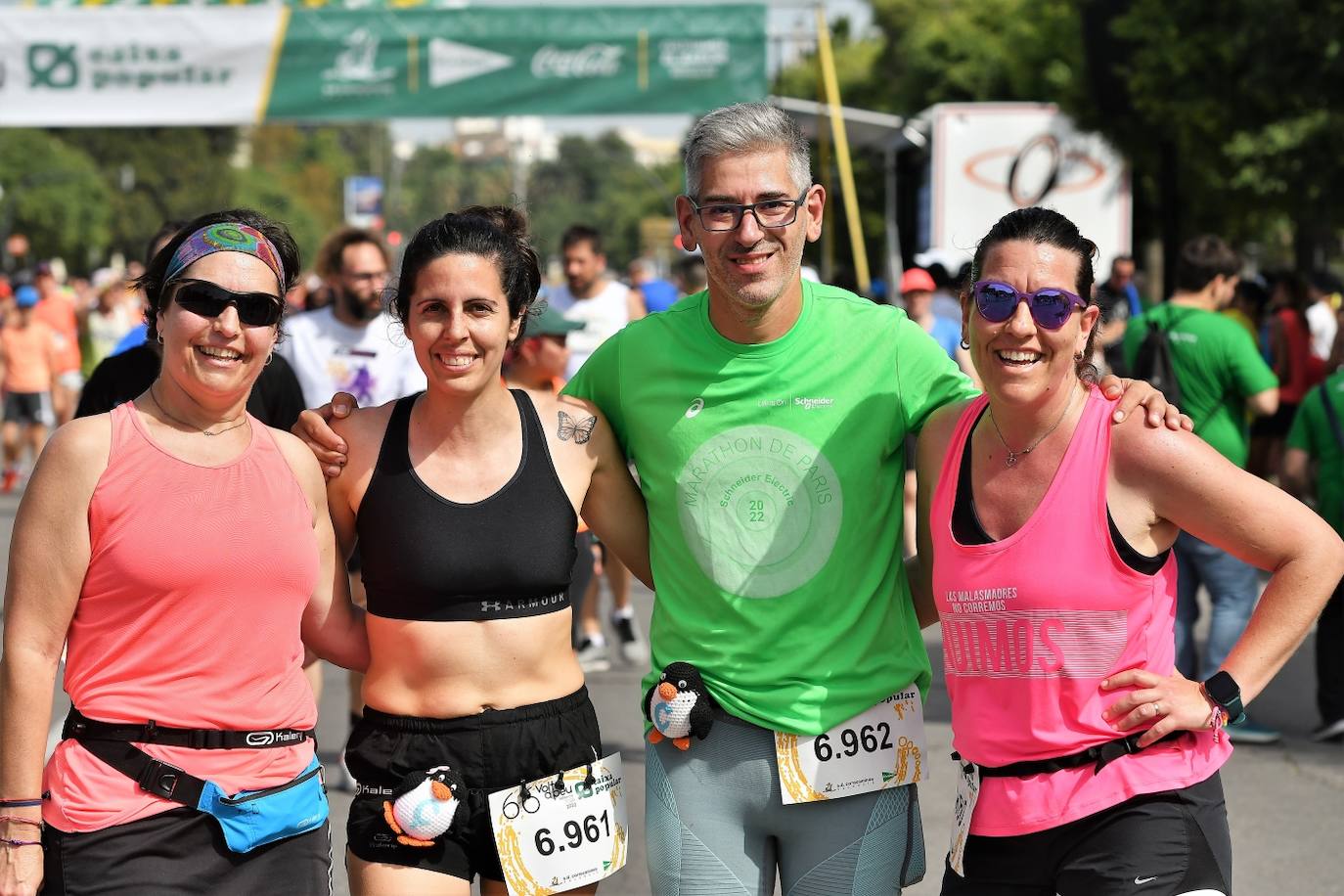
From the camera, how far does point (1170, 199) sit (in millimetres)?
17031

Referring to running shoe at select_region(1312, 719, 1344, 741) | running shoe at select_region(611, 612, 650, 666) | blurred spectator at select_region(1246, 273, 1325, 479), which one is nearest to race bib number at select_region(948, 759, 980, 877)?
running shoe at select_region(1312, 719, 1344, 741)

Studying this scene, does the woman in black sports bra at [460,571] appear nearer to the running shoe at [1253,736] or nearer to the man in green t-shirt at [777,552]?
the man in green t-shirt at [777,552]

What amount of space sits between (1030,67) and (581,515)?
90.5 ft

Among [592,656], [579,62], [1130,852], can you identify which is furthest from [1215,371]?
[579,62]

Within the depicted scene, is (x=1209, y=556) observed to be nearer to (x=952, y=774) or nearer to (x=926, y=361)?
(x=952, y=774)

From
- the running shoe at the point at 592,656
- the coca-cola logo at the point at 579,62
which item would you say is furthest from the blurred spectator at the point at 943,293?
the coca-cola logo at the point at 579,62

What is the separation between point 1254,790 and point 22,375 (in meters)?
13.2

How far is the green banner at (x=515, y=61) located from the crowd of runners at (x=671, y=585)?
1247 centimetres

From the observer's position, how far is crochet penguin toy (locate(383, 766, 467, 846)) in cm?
328

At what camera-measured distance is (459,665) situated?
3340 mm

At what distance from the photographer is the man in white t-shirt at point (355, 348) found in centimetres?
686

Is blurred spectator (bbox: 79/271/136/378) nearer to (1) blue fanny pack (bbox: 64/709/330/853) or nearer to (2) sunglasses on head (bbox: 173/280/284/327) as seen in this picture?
(2) sunglasses on head (bbox: 173/280/284/327)

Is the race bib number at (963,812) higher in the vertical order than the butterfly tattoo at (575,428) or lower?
lower

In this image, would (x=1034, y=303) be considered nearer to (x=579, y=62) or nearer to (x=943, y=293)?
(x=943, y=293)
